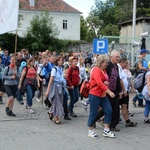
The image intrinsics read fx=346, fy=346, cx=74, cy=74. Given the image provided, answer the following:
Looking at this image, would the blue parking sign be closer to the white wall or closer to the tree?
the tree

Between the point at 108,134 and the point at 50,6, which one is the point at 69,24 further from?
the point at 108,134

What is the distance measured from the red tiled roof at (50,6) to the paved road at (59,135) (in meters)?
48.0

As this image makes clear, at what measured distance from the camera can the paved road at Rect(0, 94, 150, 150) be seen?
6.78m

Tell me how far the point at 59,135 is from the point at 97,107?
106cm

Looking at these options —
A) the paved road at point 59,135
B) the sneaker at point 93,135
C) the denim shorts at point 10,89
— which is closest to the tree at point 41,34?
the denim shorts at point 10,89

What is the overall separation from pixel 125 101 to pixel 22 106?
4201 millimetres

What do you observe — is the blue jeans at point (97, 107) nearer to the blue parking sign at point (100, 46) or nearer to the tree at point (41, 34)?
the blue parking sign at point (100, 46)

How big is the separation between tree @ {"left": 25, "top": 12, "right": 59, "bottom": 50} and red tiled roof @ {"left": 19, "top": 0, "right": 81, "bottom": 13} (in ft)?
46.5

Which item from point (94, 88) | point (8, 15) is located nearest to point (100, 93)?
point (94, 88)

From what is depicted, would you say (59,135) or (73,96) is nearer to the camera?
(59,135)

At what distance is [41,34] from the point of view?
42.1 meters

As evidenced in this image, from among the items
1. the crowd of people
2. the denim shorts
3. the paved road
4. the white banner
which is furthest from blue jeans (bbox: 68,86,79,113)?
the white banner

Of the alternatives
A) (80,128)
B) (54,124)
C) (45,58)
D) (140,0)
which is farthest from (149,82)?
(140,0)

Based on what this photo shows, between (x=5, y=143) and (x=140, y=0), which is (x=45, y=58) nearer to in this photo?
(x=5, y=143)
